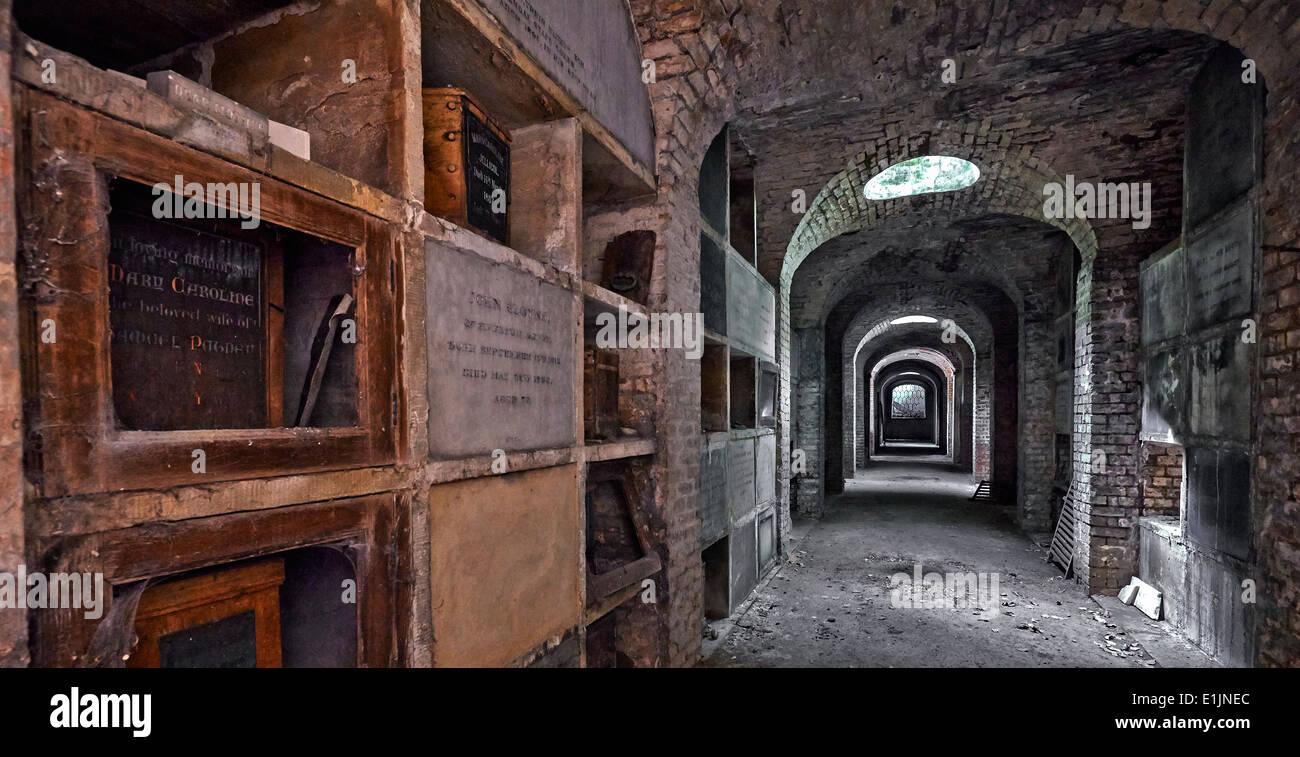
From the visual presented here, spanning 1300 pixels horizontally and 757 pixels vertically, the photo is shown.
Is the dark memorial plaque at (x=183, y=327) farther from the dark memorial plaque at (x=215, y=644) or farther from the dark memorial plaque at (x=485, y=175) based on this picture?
the dark memorial plaque at (x=485, y=175)

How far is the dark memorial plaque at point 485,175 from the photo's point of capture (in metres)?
2.27

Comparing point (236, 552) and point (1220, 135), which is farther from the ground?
point (1220, 135)

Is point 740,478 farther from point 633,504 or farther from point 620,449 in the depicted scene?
point 620,449

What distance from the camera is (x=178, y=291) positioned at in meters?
1.48

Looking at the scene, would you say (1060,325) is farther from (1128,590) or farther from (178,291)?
(178,291)

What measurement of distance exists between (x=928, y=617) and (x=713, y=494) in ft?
7.90

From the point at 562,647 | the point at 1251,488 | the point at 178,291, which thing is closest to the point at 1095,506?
the point at 1251,488

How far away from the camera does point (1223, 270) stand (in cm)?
430

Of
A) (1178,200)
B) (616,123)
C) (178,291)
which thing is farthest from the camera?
(1178,200)

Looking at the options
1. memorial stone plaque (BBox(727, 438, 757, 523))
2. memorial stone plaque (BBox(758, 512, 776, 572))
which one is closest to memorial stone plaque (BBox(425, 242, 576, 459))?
memorial stone plaque (BBox(727, 438, 757, 523))

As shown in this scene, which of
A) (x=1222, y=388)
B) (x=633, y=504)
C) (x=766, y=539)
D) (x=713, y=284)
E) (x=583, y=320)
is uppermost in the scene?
(x=713, y=284)

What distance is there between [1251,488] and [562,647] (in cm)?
443

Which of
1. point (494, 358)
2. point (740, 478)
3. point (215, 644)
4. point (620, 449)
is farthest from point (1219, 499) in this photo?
point (215, 644)

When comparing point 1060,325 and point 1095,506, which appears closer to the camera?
point 1095,506
